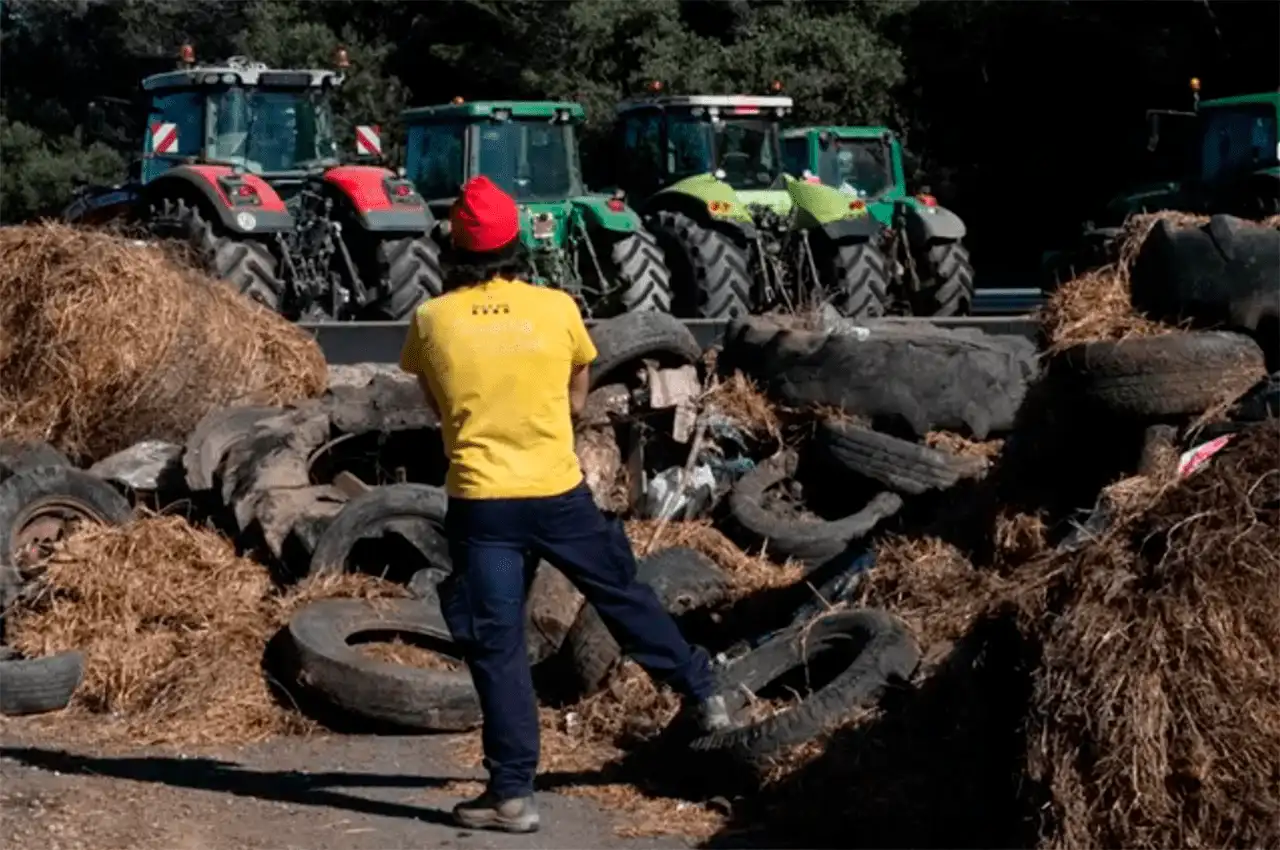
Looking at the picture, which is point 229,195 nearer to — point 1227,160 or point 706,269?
point 706,269

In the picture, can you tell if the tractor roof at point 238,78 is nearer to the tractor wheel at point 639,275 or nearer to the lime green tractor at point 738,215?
the tractor wheel at point 639,275

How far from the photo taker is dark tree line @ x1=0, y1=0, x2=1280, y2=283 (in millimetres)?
34375

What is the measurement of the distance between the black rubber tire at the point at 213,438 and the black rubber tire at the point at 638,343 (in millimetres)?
1647

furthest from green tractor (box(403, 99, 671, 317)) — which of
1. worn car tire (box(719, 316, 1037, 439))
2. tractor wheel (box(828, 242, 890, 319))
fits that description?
worn car tire (box(719, 316, 1037, 439))

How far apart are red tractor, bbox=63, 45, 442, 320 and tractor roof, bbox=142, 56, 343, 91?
0.01 meters

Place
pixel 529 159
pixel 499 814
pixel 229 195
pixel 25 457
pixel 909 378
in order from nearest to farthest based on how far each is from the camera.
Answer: pixel 499 814 → pixel 25 457 → pixel 909 378 → pixel 229 195 → pixel 529 159

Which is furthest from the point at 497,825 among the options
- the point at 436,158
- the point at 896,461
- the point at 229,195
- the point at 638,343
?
the point at 436,158

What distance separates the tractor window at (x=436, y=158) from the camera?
67.4 feet

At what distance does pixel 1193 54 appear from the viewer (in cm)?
3250

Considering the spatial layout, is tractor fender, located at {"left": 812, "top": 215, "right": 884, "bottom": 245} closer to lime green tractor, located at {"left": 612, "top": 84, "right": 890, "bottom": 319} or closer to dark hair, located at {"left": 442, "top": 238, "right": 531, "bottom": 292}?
lime green tractor, located at {"left": 612, "top": 84, "right": 890, "bottom": 319}

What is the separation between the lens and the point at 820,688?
7402mm

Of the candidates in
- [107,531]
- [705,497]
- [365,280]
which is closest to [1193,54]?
[365,280]

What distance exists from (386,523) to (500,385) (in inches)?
111

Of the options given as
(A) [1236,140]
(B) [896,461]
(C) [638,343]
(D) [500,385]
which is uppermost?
(D) [500,385]
